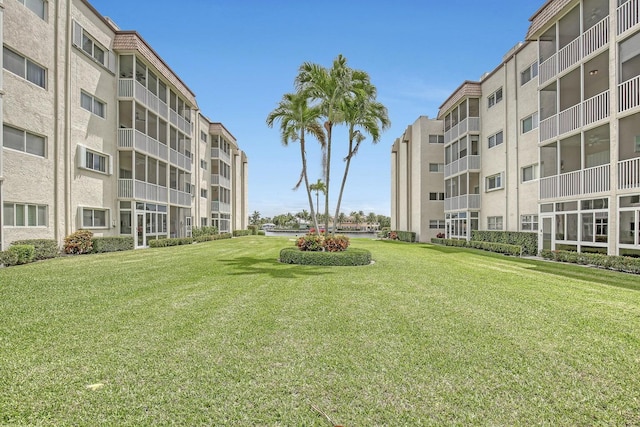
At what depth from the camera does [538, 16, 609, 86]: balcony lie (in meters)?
13.4

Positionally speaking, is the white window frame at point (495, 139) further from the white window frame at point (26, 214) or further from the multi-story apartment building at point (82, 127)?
the white window frame at point (26, 214)

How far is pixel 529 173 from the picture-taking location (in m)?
19.8

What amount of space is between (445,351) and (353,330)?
141 centimetres

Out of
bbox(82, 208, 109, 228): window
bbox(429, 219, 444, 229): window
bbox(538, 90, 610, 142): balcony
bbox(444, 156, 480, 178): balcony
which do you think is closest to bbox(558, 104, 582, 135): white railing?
bbox(538, 90, 610, 142): balcony

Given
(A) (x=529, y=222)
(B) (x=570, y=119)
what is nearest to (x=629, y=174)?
(B) (x=570, y=119)

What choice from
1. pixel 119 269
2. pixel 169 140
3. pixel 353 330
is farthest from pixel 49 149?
pixel 353 330

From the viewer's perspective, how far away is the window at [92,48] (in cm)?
1669

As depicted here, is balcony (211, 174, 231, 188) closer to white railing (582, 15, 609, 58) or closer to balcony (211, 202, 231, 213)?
balcony (211, 202, 231, 213)

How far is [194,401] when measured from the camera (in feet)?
10.3

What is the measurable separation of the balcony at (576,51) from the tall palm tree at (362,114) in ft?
28.2

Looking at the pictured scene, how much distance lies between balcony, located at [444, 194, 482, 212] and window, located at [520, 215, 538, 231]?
5.34m

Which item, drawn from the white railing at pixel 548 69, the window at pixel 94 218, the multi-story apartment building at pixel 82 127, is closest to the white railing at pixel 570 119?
the white railing at pixel 548 69

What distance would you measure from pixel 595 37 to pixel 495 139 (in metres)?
10.2

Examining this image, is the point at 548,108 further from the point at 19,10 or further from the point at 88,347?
the point at 19,10
